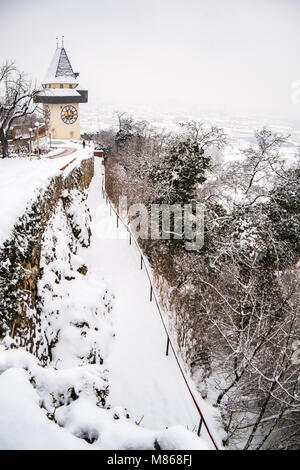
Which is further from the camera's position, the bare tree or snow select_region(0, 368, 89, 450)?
the bare tree

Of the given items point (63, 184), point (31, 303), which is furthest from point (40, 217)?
point (63, 184)

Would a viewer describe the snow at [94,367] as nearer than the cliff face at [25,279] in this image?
Yes

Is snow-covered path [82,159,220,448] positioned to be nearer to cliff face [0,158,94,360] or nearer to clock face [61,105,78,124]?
cliff face [0,158,94,360]

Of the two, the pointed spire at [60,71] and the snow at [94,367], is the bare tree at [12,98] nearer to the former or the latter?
the snow at [94,367]

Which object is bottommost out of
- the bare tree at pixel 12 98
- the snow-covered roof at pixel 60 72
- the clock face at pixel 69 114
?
the bare tree at pixel 12 98

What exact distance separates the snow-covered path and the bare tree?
45.8ft

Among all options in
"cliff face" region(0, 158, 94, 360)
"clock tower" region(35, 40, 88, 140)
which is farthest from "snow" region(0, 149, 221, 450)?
"clock tower" region(35, 40, 88, 140)

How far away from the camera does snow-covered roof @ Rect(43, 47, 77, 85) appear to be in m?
38.1

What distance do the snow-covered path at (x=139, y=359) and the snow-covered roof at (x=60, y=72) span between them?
36299mm

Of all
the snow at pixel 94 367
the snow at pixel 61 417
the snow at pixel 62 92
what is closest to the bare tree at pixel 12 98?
the snow at pixel 94 367

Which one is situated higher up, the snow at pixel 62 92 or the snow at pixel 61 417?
the snow at pixel 62 92

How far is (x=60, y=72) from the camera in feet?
126

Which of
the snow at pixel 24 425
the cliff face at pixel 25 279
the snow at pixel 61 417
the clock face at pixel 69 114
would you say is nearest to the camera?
the snow at pixel 24 425

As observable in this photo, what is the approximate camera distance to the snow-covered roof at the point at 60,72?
125 ft
